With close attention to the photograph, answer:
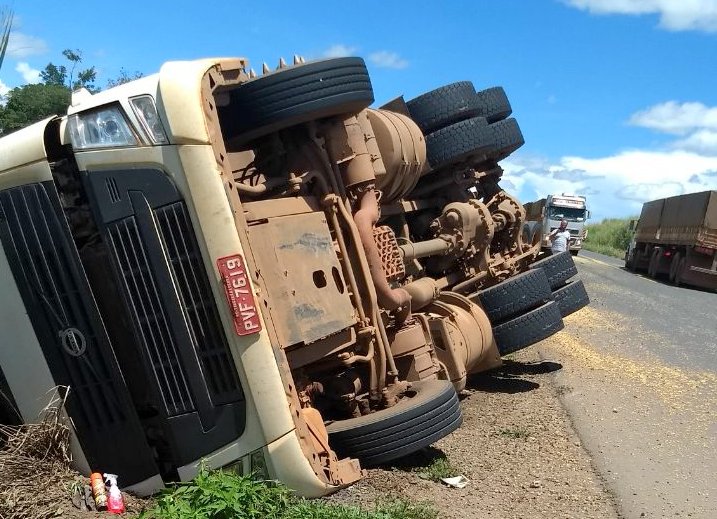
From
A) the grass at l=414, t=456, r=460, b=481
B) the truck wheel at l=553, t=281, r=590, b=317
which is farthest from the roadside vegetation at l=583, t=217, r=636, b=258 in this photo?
the grass at l=414, t=456, r=460, b=481

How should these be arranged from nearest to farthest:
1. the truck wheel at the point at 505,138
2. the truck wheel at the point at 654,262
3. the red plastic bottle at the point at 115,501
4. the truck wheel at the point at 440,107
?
the red plastic bottle at the point at 115,501 < the truck wheel at the point at 440,107 < the truck wheel at the point at 505,138 < the truck wheel at the point at 654,262

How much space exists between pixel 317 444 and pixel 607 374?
16.9 feet

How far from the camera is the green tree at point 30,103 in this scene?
22.2 meters

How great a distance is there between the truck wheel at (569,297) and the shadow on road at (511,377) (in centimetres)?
60

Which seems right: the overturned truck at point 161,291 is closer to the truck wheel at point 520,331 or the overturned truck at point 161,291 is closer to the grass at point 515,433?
the grass at point 515,433


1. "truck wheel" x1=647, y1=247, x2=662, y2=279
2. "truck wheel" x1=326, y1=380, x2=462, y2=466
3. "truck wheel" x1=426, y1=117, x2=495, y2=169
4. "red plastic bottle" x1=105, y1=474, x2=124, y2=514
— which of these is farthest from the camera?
"truck wheel" x1=647, y1=247, x2=662, y2=279

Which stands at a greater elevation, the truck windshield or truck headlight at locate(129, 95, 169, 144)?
truck headlight at locate(129, 95, 169, 144)

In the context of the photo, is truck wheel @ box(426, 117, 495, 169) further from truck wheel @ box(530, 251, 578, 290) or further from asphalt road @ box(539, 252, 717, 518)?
asphalt road @ box(539, 252, 717, 518)

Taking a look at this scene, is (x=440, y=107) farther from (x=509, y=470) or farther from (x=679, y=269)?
(x=679, y=269)

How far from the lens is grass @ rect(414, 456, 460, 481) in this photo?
175 inches

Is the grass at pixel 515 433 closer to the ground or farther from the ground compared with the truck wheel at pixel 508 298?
closer to the ground

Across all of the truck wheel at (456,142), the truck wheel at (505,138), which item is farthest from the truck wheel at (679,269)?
the truck wheel at (456,142)

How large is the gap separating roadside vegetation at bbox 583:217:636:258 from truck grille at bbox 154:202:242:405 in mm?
35534

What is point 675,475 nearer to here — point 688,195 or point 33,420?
point 33,420
